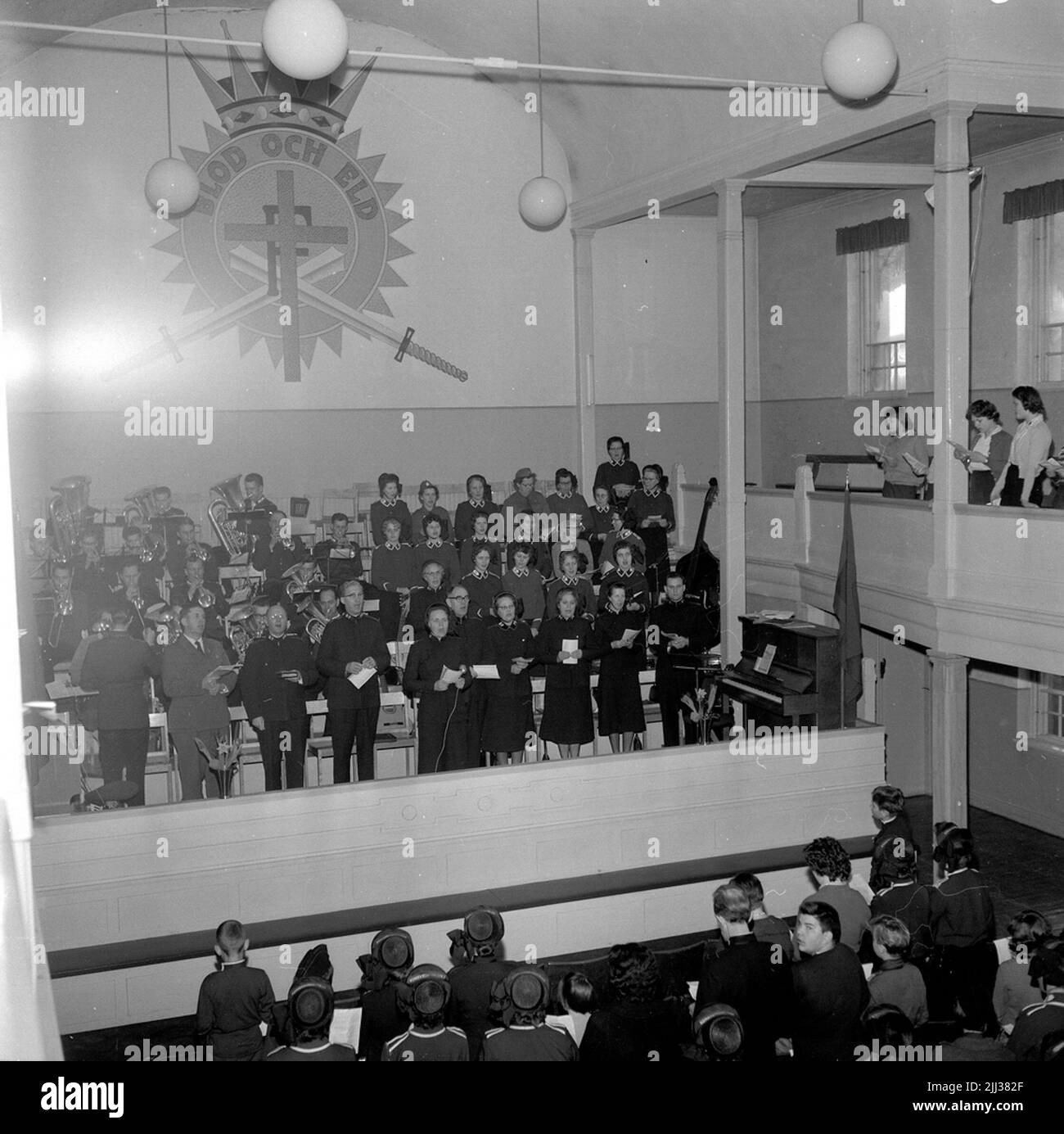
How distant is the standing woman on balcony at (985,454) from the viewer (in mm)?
8023

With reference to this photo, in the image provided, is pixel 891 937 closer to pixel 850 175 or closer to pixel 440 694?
pixel 440 694

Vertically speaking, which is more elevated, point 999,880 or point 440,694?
point 440,694

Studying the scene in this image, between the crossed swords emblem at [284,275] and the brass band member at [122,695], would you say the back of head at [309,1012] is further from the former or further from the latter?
the crossed swords emblem at [284,275]

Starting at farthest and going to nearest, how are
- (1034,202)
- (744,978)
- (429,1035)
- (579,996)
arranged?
(1034,202), (744,978), (579,996), (429,1035)

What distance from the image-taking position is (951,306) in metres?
8.38

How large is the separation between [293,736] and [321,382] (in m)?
6.42

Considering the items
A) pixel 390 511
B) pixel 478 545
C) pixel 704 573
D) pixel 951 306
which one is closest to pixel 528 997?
pixel 951 306

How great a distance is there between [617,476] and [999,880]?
207 inches

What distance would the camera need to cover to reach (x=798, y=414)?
14.5 m

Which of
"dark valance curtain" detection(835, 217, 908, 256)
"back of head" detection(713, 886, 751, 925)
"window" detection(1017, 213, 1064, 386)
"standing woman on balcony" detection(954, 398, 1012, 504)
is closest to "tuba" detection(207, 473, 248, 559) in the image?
"standing woman on balcony" detection(954, 398, 1012, 504)

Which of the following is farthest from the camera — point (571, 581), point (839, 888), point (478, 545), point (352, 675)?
point (478, 545)

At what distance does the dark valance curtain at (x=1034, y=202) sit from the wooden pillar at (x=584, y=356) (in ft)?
15.2
